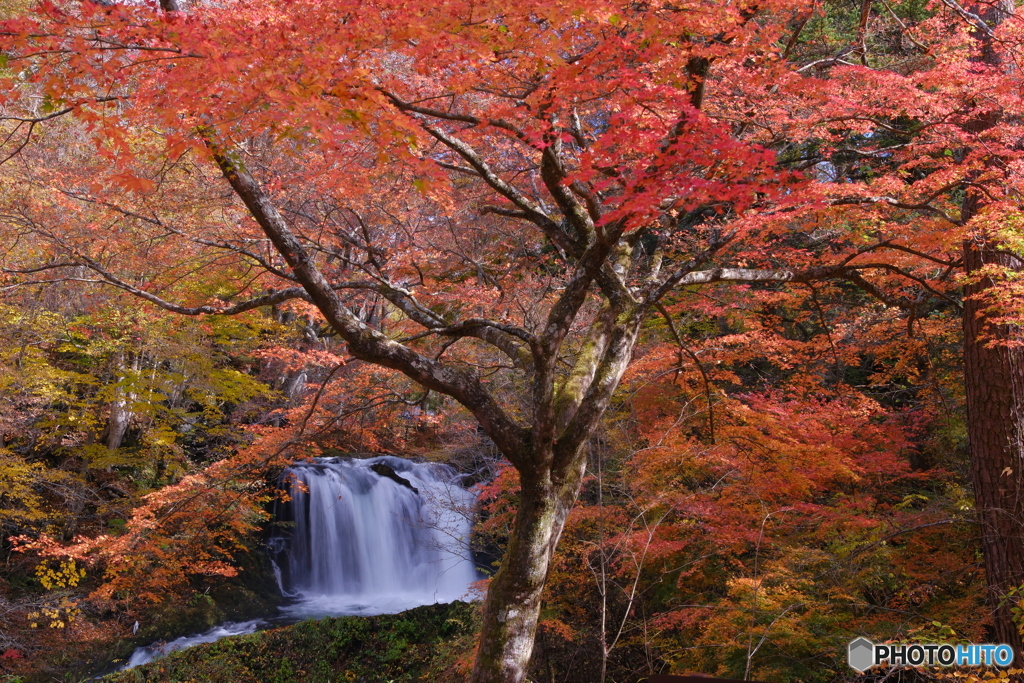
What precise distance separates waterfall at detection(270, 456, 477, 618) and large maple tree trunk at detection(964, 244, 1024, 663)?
9005 mm

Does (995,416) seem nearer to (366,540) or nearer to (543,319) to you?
(543,319)

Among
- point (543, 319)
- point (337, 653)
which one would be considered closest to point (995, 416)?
point (543, 319)

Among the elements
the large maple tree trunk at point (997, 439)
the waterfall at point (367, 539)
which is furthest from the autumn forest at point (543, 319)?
the waterfall at point (367, 539)

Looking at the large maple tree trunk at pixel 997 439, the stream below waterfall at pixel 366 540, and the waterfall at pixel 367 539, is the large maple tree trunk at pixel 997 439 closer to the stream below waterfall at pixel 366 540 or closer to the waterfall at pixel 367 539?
the stream below waterfall at pixel 366 540

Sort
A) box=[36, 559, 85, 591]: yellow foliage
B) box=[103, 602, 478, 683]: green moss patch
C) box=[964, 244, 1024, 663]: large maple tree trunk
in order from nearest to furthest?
box=[964, 244, 1024, 663]: large maple tree trunk → box=[103, 602, 478, 683]: green moss patch → box=[36, 559, 85, 591]: yellow foliage

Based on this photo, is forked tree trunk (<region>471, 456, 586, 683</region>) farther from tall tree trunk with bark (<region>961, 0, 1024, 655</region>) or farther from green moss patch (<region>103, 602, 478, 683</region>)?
green moss patch (<region>103, 602, 478, 683</region>)

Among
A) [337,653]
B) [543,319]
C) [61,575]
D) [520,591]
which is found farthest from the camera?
[337,653]

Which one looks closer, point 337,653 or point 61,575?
point 61,575

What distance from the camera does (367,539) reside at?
13625mm

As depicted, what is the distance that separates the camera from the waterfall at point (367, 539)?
12875 mm

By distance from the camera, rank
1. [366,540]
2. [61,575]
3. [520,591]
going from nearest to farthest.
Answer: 1. [520,591]
2. [61,575]
3. [366,540]

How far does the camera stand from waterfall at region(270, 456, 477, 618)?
12.9 meters

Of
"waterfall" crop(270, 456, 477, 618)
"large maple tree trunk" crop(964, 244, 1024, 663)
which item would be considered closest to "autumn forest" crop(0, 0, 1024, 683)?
"large maple tree trunk" crop(964, 244, 1024, 663)

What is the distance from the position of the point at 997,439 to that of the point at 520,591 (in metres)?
3.96
